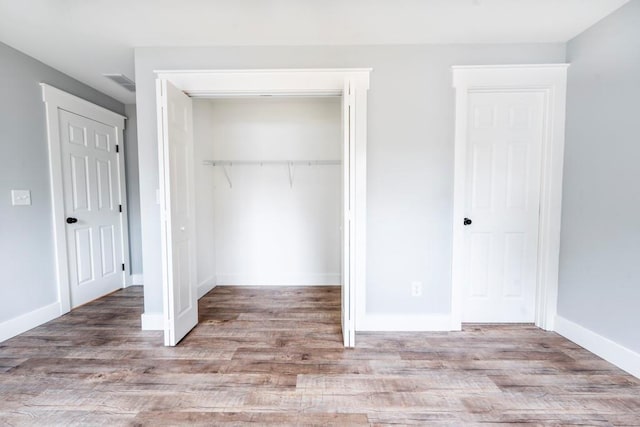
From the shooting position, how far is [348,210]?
2135 millimetres

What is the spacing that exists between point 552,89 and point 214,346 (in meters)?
3.54

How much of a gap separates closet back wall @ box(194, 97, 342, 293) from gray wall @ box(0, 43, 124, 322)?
1.49 meters

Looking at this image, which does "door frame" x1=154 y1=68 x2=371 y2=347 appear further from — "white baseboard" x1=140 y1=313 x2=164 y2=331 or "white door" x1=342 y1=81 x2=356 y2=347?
"white baseboard" x1=140 y1=313 x2=164 y2=331

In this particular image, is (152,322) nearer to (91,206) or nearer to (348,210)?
(91,206)

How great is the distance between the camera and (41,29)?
7.03 ft

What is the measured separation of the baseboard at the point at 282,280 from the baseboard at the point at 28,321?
63.2 inches

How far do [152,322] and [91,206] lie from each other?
67.5 inches

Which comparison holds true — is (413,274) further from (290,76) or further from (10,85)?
(10,85)

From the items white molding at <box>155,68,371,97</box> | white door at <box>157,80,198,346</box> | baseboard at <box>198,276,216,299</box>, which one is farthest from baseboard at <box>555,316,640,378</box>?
baseboard at <box>198,276,216,299</box>

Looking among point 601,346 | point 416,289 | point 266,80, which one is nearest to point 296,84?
point 266,80

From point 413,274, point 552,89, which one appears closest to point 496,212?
point 413,274

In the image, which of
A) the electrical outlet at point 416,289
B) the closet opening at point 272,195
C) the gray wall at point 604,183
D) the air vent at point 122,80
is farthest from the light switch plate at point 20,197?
the gray wall at point 604,183

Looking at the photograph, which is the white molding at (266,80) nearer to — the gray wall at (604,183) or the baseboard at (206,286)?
the gray wall at (604,183)

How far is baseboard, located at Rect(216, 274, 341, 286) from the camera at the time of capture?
3.69 m
